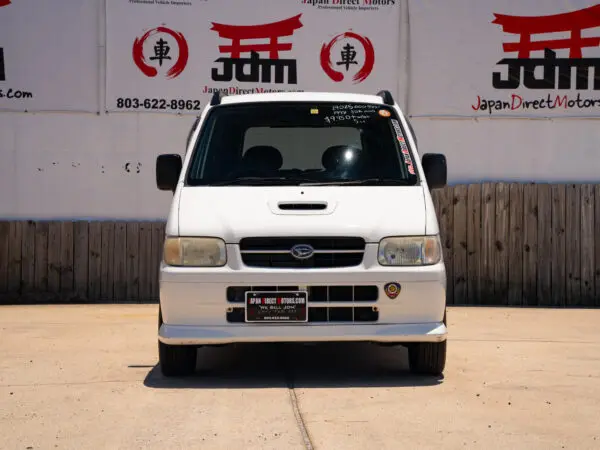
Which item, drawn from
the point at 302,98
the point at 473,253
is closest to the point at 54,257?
the point at 473,253

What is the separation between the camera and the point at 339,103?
7.72m

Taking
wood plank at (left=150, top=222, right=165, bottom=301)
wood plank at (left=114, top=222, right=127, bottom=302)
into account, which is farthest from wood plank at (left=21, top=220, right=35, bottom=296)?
wood plank at (left=150, top=222, right=165, bottom=301)

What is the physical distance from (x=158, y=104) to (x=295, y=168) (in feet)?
16.5

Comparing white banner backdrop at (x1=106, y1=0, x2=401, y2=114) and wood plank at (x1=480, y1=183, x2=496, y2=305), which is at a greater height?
white banner backdrop at (x1=106, y1=0, x2=401, y2=114)

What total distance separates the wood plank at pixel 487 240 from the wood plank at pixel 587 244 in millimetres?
1066

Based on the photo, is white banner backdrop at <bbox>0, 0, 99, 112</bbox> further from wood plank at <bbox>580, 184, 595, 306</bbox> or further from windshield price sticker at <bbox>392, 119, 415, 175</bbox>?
wood plank at <bbox>580, 184, 595, 306</bbox>

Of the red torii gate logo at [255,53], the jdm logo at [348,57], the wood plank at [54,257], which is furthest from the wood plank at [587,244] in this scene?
the wood plank at [54,257]

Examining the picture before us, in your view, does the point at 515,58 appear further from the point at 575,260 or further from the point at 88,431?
the point at 88,431

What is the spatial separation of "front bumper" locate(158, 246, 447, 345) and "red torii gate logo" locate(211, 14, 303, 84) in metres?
A: 6.17

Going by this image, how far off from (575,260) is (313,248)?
669 centimetres

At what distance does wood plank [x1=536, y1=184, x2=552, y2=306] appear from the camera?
12.2m

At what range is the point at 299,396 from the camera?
6105 millimetres

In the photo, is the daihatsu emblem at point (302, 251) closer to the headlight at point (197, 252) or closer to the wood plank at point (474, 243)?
the headlight at point (197, 252)

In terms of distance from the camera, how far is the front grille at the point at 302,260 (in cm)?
635
